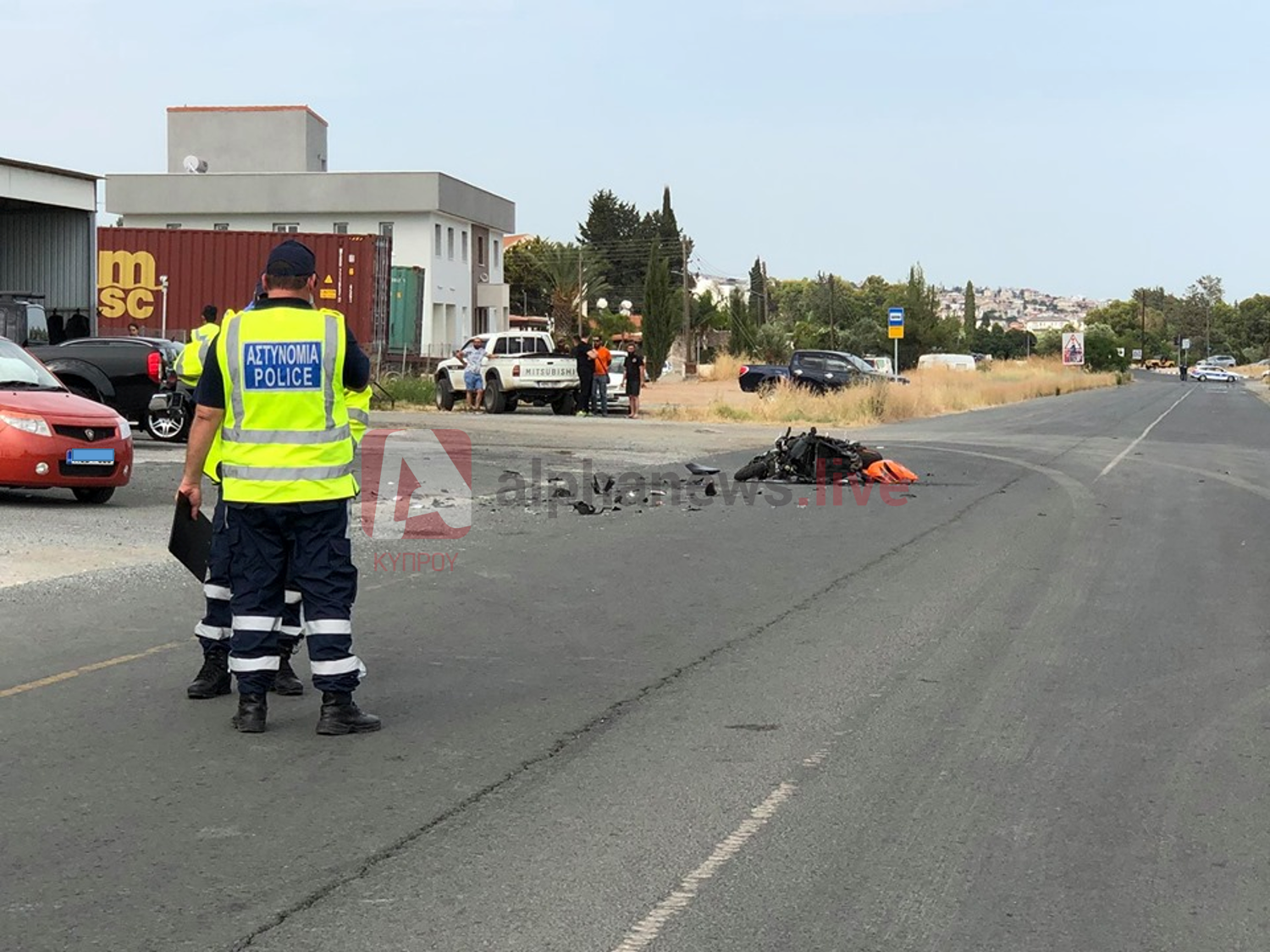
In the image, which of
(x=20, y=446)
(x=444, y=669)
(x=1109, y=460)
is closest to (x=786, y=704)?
(x=444, y=669)

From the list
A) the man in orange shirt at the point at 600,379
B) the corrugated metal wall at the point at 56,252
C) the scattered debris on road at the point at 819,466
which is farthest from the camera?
the man in orange shirt at the point at 600,379

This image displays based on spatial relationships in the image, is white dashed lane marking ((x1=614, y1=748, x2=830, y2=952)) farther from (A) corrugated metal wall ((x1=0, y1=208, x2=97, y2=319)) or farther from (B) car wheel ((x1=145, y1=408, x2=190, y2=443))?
(A) corrugated metal wall ((x1=0, y1=208, x2=97, y2=319))

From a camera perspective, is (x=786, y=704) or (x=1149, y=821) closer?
(x=1149, y=821)

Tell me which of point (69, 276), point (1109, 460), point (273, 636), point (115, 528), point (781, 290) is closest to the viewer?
point (273, 636)

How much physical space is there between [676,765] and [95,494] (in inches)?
423

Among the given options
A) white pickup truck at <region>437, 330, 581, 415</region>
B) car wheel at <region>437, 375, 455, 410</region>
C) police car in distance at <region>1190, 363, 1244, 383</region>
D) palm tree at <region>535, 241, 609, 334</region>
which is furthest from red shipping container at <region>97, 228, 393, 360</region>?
police car in distance at <region>1190, 363, 1244, 383</region>

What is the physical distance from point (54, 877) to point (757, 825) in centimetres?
219

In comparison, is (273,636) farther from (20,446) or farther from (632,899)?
(20,446)

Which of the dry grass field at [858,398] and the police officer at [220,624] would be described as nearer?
the police officer at [220,624]

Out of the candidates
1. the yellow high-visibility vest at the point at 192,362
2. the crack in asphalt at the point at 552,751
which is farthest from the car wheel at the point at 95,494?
the yellow high-visibility vest at the point at 192,362

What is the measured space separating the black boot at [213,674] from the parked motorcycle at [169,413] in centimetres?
1404

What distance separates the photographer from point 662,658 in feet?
27.2

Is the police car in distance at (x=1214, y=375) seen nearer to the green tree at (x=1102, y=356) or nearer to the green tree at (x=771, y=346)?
the green tree at (x=1102, y=356)

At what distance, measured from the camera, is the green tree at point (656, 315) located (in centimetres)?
6931
